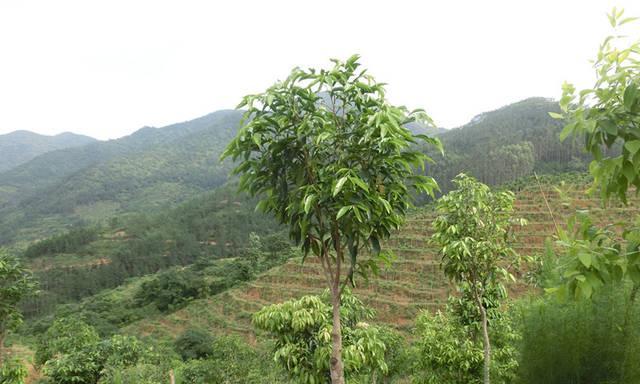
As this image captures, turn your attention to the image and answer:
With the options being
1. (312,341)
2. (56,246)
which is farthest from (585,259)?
(56,246)

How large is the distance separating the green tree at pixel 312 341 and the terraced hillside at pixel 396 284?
2047cm

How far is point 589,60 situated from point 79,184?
168 meters

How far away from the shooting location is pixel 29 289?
945cm

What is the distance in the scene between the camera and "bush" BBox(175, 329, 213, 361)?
22406 mm

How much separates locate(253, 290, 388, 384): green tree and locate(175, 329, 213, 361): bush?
2062 centimetres

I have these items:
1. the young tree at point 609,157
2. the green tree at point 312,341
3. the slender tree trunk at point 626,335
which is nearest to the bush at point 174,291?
the green tree at point 312,341

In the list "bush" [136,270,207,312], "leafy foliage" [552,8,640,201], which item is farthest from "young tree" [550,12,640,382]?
"bush" [136,270,207,312]

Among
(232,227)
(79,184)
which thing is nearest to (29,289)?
(232,227)

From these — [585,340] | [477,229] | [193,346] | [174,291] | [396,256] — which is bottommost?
[174,291]

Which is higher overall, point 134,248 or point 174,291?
point 174,291

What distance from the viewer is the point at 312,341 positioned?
12.7 feet

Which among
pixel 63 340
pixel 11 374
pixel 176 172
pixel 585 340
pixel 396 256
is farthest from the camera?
pixel 176 172

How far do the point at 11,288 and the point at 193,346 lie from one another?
51.0ft

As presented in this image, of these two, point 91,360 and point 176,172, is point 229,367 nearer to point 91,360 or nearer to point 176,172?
point 91,360
